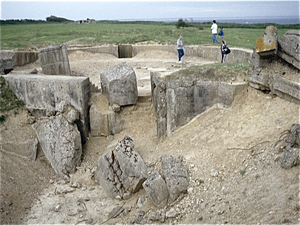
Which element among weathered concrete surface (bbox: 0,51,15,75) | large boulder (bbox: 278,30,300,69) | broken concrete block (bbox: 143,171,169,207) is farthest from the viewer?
weathered concrete surface (bbox: 0,51,15,75)

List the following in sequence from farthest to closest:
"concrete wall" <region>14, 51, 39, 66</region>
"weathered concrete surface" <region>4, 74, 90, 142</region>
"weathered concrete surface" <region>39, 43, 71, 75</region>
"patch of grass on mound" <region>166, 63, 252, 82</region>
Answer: "concrete wall" <region>14, 51, 39, 66</region>
"weathered concrete surface" <region>39, 43, 71, 75</region>
"weathered concrete surface" <region>4, 74, 90, 142</region>
"patch of grass on mound" <region>166, 63, 252, 82</region>

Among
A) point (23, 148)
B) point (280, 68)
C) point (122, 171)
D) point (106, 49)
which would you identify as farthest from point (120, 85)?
point (106, 49)

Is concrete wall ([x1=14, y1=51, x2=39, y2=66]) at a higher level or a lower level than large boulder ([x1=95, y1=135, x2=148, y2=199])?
higher

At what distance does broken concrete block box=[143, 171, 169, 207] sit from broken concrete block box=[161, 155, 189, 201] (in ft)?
0.50

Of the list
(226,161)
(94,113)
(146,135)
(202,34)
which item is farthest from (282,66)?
(202,34)

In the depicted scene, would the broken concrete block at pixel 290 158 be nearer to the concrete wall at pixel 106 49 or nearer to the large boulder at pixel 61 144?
the large boulder at pixel 61 144

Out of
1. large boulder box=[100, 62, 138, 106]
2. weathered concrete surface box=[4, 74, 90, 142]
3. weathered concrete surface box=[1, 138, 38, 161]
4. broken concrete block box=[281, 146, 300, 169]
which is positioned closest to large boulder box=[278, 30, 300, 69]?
broken concrete block box=[281, 146, 300, 169]

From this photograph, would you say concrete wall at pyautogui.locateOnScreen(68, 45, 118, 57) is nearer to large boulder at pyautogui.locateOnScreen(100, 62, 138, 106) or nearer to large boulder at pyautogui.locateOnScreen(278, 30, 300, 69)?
large boulder at pyautogui.locateOnScreen(100, 62, 138, 106)

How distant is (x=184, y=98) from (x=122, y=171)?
283 centimetres

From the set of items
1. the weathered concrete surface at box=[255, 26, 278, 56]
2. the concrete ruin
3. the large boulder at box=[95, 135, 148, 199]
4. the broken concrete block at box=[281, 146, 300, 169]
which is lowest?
the large boulder at box=[95, 135, 148, 199]

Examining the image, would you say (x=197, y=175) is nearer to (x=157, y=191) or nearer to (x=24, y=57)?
(x=157, y=191)

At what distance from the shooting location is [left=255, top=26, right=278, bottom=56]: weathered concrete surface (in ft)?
27.1

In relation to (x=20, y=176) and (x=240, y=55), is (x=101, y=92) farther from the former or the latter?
(x=240, y=55)

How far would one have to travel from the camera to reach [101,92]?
1184 centimetres
